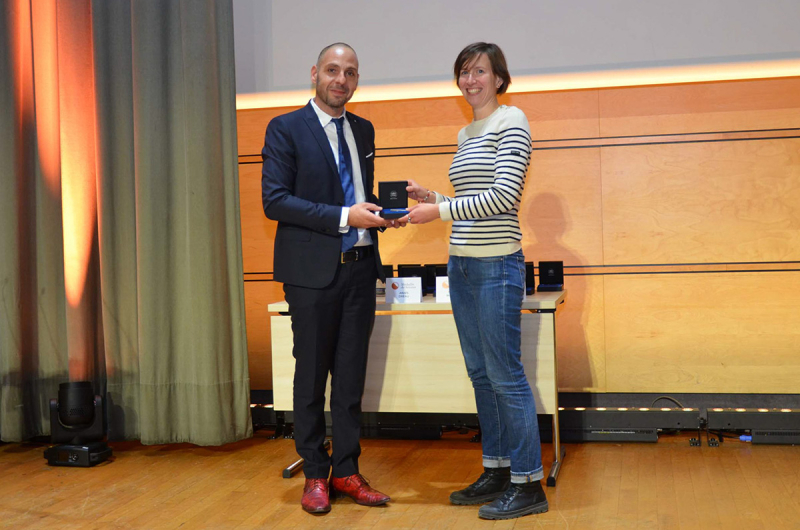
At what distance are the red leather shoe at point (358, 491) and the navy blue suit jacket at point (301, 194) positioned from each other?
0.76 metres

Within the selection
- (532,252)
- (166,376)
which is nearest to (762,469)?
(532,252)

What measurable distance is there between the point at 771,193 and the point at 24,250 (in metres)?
3.90

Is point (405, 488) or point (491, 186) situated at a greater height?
point (491, 186)

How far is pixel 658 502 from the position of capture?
2.70m

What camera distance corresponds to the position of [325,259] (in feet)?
8.79

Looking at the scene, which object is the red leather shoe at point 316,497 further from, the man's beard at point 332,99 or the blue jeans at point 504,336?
the man's beard at point 332,99

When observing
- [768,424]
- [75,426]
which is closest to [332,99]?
[75,426]

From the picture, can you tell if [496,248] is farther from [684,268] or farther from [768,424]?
[768,424]

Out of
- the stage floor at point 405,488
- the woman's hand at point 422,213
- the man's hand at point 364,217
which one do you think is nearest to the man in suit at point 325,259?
the man's hand at point 364,217

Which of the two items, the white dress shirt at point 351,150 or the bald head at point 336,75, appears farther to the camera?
the white dress shirt at point 351,150

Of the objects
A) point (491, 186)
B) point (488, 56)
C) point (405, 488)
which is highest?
point (488, 56)

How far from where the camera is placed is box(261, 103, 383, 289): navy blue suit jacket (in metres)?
2.67

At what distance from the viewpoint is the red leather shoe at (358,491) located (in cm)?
274

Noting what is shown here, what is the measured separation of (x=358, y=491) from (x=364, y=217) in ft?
3.39
